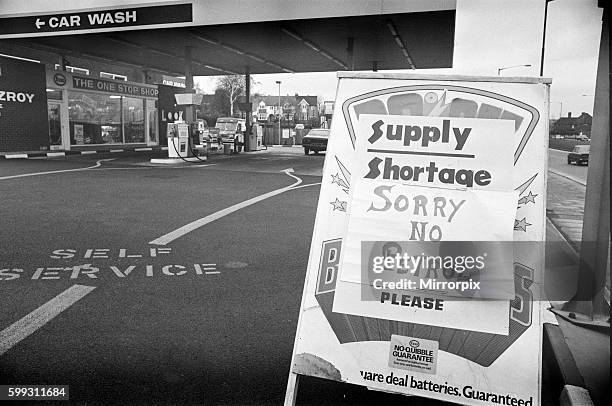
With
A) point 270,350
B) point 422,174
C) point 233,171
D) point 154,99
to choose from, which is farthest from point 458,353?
point 154,99

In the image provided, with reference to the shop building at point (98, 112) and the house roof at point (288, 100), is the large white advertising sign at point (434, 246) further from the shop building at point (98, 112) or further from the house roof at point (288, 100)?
the house roof at point (288, 100)

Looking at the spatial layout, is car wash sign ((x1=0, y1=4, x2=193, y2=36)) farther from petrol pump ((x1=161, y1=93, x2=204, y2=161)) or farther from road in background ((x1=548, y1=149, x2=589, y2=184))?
road in background ((x1=548, y1=149, x2=589, y2=184))

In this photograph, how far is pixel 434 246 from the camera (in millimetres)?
2398

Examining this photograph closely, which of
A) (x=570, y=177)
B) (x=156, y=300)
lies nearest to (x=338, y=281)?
(x=156, y=300)

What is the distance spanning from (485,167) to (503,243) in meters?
0.37

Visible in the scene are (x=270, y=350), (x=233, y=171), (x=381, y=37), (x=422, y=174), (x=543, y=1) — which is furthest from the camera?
(x=381, y=37)

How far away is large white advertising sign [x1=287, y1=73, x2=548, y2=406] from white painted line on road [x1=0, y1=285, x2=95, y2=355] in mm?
2067

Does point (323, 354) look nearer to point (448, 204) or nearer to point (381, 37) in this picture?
point (448, 204)

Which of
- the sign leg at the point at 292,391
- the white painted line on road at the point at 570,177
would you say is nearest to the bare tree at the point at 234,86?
the white painted line on road at the point at 570,177

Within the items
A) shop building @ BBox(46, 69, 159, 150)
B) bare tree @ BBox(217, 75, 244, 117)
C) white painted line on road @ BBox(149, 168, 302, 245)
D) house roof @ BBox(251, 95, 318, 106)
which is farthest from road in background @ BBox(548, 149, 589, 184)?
house roof @ BBox(251, 95, 318, 106)

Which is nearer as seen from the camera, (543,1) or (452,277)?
(452,277)

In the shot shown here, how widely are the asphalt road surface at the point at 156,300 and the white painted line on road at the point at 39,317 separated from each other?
13 mm

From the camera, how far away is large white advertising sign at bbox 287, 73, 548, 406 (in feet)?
7.65

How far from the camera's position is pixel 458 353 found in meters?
2.35
